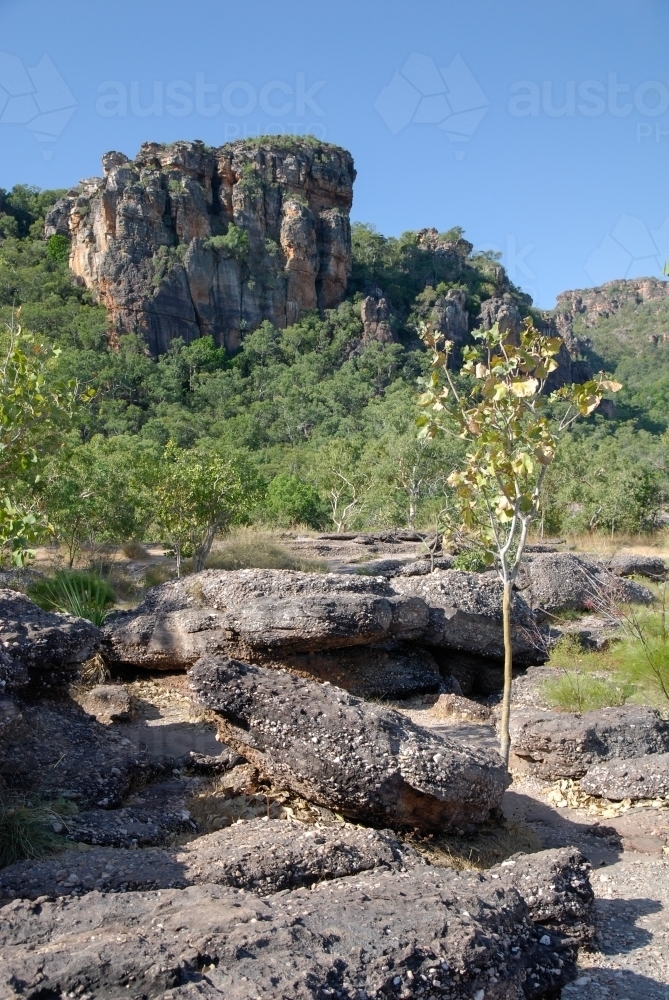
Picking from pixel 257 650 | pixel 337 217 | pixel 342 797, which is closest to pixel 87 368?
pixel 337 217

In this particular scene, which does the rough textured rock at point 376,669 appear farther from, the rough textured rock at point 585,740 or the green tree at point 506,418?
the green tree at point 506,418

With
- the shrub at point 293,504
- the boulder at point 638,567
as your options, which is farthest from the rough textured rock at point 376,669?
the shrub at point 293,504

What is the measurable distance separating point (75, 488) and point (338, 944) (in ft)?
45.5

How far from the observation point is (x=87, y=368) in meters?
52.0

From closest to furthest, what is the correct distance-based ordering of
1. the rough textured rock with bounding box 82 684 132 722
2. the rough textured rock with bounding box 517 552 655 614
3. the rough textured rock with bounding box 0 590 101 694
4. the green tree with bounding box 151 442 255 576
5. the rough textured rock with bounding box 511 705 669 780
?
the rough textured rock with bounding box 0 590 101 694, the rough textured rock with bounding box 511 705 669 780, the rough textured rock with bounding box 82 684 132 722, the rough textured rock with bounding box 517 552 655 614, the green tree with bounding box 151 442 255 576

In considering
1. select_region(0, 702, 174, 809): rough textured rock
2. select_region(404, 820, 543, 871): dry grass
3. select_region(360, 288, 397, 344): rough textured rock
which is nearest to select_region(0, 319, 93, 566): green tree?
select_region(0, 702, 174, 809): rough textured rock

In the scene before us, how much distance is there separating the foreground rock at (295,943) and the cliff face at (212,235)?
205ft

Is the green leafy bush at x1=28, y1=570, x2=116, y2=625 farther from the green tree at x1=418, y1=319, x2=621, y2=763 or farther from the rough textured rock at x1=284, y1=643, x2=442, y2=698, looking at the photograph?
the green tree at x1=418, y1=319, x2=621, y2=763

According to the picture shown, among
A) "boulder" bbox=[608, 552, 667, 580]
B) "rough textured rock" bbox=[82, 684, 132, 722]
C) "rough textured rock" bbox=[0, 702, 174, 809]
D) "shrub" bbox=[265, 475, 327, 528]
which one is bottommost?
"rough textured rock" bbox=[82, 684, 132, 722]

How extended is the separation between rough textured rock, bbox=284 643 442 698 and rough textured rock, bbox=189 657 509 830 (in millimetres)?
2831

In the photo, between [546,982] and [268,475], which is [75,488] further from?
[268,475]

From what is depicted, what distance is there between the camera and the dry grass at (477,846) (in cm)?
456

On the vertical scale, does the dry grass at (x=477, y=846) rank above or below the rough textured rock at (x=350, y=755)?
below

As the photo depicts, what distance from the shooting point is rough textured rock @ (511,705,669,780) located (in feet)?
21.0
